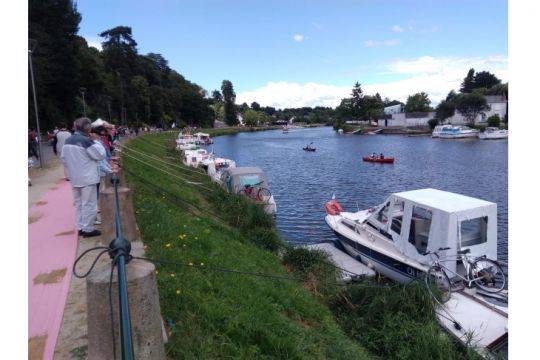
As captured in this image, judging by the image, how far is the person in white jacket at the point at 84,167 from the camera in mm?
6090

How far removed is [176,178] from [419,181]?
72.4ft

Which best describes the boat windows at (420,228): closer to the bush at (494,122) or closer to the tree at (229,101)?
the bush at (494,122)

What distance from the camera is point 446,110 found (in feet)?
336

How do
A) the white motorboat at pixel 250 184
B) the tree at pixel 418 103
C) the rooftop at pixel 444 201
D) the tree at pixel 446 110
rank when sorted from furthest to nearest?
1. the tree at pixel 418 103
2. the tree at pixel 446 110
3. the white motorboat at pixel 250 184
4. the rooftop at pixel 444 201

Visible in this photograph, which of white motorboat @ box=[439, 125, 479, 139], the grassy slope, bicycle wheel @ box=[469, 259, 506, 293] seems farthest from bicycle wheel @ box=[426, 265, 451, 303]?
white motorboat @ box=[439, 125, 479, 139]

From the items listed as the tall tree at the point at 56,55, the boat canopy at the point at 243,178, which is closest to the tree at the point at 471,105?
the tall tree at the point at 56,55

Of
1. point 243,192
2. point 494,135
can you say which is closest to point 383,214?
point 243,192

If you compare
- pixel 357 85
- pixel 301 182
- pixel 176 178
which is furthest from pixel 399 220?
pixel 357 85

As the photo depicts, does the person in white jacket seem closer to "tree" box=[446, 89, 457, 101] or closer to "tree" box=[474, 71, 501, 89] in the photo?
"tree" box=[446, 89, 457, 101]

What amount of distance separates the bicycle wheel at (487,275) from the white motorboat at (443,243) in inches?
10.2

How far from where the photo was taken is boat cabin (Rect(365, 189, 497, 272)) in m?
9.35

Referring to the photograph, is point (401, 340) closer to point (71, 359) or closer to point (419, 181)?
point (71, 359)

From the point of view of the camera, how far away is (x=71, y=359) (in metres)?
3.58

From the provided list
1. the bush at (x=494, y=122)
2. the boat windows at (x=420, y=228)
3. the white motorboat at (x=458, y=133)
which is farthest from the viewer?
the bush at (x=494, y=122)
